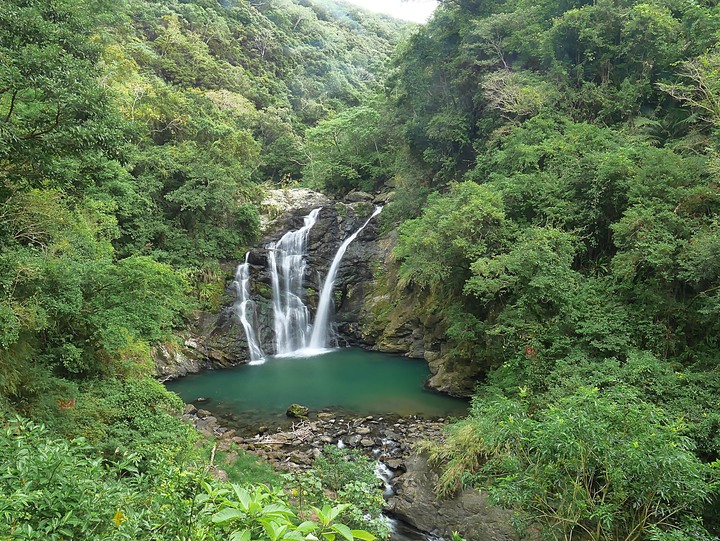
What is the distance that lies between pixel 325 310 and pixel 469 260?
33.3ft

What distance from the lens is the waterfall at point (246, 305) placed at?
19.1 metres

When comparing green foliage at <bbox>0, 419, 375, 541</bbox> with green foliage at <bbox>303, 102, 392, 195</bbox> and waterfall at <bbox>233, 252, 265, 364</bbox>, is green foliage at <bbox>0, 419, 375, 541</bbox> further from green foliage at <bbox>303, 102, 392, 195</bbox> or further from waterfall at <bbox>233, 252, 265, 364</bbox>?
green foliage at <bbox>303, 102, 392, 195</bbox>

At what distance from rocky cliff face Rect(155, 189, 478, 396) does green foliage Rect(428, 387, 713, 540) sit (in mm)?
8125

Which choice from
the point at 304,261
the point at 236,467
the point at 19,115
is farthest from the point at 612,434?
the point at 304,261

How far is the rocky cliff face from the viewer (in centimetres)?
1631

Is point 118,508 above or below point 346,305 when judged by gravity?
above

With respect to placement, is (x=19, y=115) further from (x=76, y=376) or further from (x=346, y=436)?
(x=346, y=436)

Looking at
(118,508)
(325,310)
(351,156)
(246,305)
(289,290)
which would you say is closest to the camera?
(118,508)

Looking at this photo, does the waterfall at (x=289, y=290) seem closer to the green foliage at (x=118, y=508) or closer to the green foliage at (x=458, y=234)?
the green foliage at (x=458, y=234)

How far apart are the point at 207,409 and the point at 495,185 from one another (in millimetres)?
11533

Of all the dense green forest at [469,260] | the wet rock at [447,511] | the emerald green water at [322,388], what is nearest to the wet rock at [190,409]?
the emerald green water at [322,388]

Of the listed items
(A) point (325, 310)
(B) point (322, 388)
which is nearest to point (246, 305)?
(A) point (325, 310)

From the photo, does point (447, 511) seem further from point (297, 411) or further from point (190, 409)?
point (190, 409)

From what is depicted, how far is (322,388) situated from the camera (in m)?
15.1
